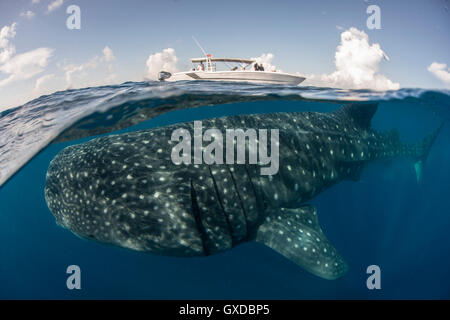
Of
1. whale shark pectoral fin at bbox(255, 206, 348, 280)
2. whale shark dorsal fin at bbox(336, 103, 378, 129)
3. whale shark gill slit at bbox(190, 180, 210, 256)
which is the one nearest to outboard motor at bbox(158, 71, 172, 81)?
whale shark dorsal fin at bbox(336, 103, 378, 129)

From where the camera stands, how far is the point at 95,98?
805 centimetres

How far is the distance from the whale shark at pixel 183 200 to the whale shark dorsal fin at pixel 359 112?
2.85 m

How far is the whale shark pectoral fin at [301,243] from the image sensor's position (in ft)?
14.0

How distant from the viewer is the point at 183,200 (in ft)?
13.1

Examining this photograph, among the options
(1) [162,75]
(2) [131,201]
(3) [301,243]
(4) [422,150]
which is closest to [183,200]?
(2) [131,201]

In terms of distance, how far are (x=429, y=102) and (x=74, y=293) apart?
61.5 feet

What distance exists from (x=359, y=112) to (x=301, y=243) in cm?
496

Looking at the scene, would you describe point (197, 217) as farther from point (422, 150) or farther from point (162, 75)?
point (422, 150)

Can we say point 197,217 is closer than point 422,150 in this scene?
Yes

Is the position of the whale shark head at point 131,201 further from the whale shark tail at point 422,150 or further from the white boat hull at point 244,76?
the white boat hull at point 244,76
